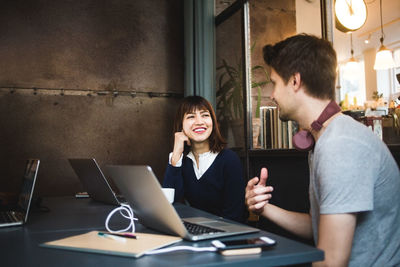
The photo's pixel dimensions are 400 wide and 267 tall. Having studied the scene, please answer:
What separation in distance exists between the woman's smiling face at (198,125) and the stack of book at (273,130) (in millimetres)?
703

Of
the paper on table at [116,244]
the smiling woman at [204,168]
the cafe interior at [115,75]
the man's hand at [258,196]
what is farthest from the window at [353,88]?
the paper on table at [116,244]

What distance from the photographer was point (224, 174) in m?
2.28

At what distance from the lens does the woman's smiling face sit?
8.10ft

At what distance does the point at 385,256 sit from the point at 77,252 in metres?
0.89

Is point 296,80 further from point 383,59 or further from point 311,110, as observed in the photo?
point 383,59

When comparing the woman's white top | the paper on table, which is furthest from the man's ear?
the woman's white top

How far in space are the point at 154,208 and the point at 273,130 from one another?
209 centimetres

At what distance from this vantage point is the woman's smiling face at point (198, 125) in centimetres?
247

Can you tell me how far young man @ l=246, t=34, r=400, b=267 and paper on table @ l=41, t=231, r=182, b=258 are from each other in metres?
0.44

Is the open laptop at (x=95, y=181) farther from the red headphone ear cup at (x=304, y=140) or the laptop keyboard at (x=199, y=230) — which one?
the red headphone ear cup at (x=304, y=140)

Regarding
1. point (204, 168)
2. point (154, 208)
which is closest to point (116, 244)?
point (154, 208)

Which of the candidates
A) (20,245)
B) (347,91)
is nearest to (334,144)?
(20,245)

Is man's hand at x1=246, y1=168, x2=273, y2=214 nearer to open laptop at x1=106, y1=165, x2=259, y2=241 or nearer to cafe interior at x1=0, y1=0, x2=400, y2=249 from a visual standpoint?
open laptop at x1=106, y1=165, x2=259, y2=241

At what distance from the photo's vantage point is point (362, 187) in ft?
3.40
